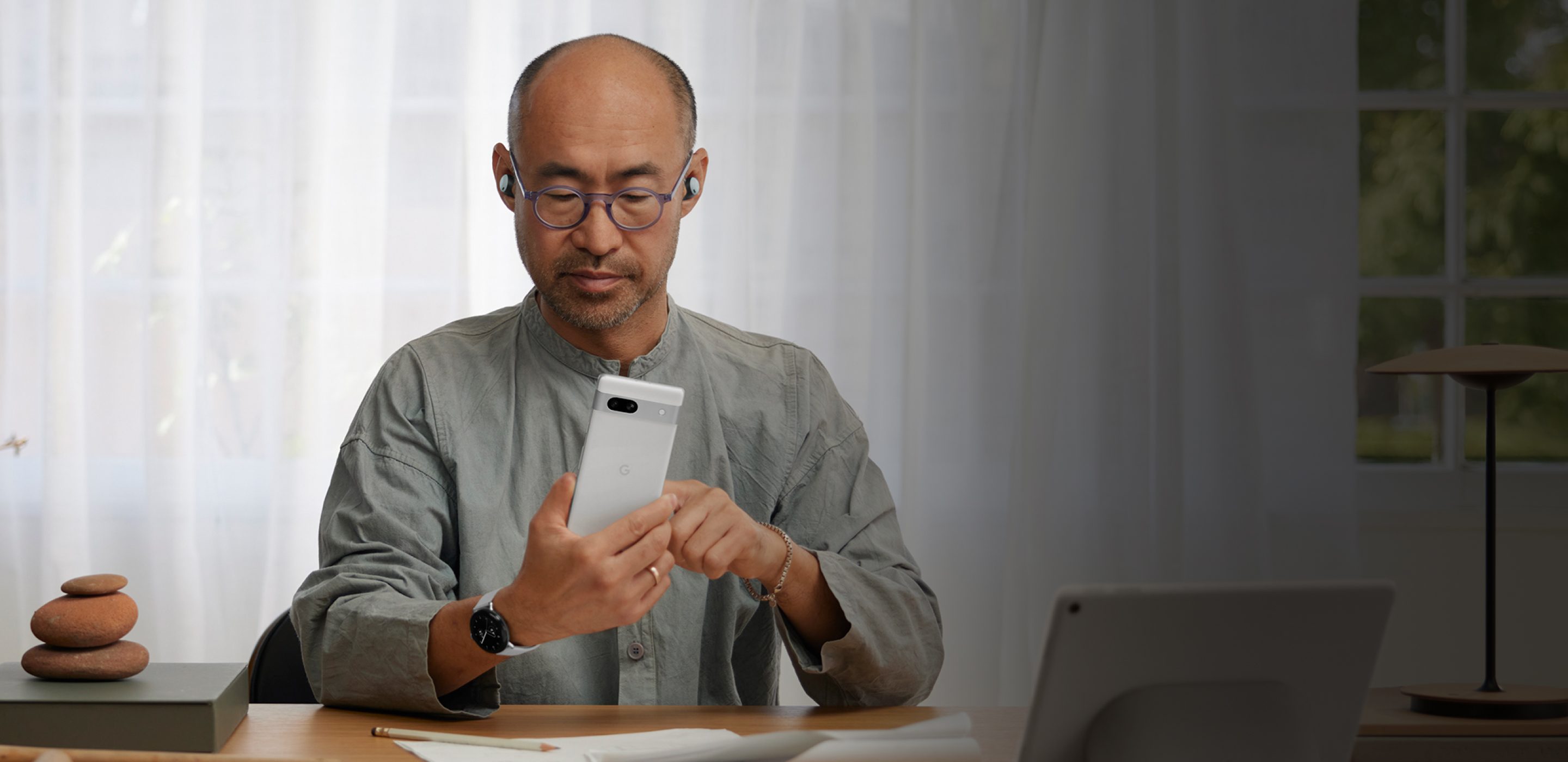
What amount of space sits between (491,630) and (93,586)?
0.32 meters

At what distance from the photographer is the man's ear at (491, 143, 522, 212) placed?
4.23ft

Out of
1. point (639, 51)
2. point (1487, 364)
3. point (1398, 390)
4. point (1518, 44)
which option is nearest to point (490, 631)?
point (639, 51)

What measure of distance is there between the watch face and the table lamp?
1.26 meters

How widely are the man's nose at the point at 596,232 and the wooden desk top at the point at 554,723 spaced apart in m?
0.47

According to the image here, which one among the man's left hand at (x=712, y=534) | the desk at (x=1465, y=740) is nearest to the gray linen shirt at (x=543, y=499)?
the man's left hand at (x=712, y=534)

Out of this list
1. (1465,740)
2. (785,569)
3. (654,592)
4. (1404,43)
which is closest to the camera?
(654,592)

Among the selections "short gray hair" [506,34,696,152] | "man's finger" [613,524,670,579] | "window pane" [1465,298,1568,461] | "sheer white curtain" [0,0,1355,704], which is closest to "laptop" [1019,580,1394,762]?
"man's finger" [613,524,670,579]

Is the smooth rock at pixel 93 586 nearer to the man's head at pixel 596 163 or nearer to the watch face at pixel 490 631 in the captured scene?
the watch face at pixel 490 631

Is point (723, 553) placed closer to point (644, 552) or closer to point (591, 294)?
point (644, 552)

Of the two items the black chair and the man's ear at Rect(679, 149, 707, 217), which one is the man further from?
the black chair

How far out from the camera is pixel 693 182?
1.33 metres

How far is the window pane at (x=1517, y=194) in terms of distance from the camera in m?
2.41

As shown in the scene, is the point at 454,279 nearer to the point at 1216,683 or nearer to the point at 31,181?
the point at 31,181

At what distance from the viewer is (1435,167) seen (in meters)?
2.43
